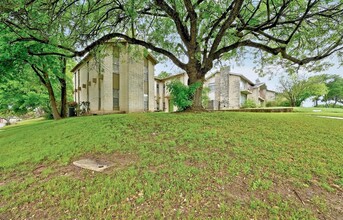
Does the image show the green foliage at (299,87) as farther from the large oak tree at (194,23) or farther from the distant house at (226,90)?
the large oak tree at (194,23)

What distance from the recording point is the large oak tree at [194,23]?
629cm

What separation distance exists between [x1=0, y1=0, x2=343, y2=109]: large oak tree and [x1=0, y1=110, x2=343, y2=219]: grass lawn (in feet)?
14.7

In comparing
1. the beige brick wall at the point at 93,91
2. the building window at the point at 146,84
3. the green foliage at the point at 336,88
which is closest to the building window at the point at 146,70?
the building window at the point at 146,84

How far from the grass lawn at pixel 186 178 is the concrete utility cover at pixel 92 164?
0.14m

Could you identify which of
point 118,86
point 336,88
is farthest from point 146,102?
point 336,88

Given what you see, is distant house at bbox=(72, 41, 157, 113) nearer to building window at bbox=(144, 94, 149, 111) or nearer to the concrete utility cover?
building window at bbox=(144, 94, 149, 111)

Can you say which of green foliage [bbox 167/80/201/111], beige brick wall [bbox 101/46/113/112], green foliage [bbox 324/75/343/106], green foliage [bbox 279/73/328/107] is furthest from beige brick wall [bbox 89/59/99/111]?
green foliage [bbox 324/75/343/106]

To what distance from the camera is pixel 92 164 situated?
3807 mm

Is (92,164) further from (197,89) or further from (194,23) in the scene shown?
(194,23)

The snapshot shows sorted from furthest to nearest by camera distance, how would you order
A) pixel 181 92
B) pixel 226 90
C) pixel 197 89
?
pixel 226 90
pixel 197 89
pixel 181 92

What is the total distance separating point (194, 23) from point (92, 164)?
679 cm

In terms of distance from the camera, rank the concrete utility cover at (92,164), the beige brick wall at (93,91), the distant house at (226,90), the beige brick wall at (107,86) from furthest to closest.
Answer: the distant house at (226,90) → the beige brick wall at (93,91) → the beige brick wall at (107,86) → the concrete utility cover at (92,164)

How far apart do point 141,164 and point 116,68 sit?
49.2ft

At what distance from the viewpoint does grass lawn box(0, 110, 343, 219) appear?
2402mm
